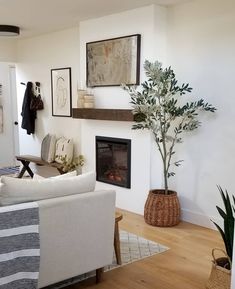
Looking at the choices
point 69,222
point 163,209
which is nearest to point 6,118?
point 163,209

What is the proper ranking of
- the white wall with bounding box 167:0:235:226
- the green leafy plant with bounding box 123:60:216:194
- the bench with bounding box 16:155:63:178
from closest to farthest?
the white wall with bounding box 167:0:235:226 → the green leafy plant with bounding box 123:60:216:194 → the bench with bounding box 16:155:63:178

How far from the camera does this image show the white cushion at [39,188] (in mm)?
2209

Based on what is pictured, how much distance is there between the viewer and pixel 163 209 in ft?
12.6

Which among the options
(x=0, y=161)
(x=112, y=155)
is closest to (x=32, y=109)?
(x=0, y=161)

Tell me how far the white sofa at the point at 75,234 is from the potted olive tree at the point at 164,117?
4.36ft

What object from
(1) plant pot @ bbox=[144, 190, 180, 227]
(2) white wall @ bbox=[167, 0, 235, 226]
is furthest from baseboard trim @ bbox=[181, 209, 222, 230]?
(1) plant pot @ bbox=[144, 190, 180, 227]

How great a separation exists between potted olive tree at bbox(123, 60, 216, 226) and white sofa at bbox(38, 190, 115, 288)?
1.33 m

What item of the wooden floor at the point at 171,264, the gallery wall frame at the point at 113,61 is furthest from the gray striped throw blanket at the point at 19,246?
the gallery wall frame at the point at 113,61

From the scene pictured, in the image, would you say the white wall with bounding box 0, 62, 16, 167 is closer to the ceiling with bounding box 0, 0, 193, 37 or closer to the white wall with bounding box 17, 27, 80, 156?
the white wall with bounding box 17, 27, 80, 156

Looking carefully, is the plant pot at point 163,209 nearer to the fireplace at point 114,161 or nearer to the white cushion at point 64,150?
the fireplace at point 114,161

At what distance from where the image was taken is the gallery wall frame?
163 inches

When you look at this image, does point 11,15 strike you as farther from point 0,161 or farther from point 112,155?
point 0,161

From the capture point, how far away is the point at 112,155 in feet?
15.5

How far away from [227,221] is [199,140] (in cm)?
167
